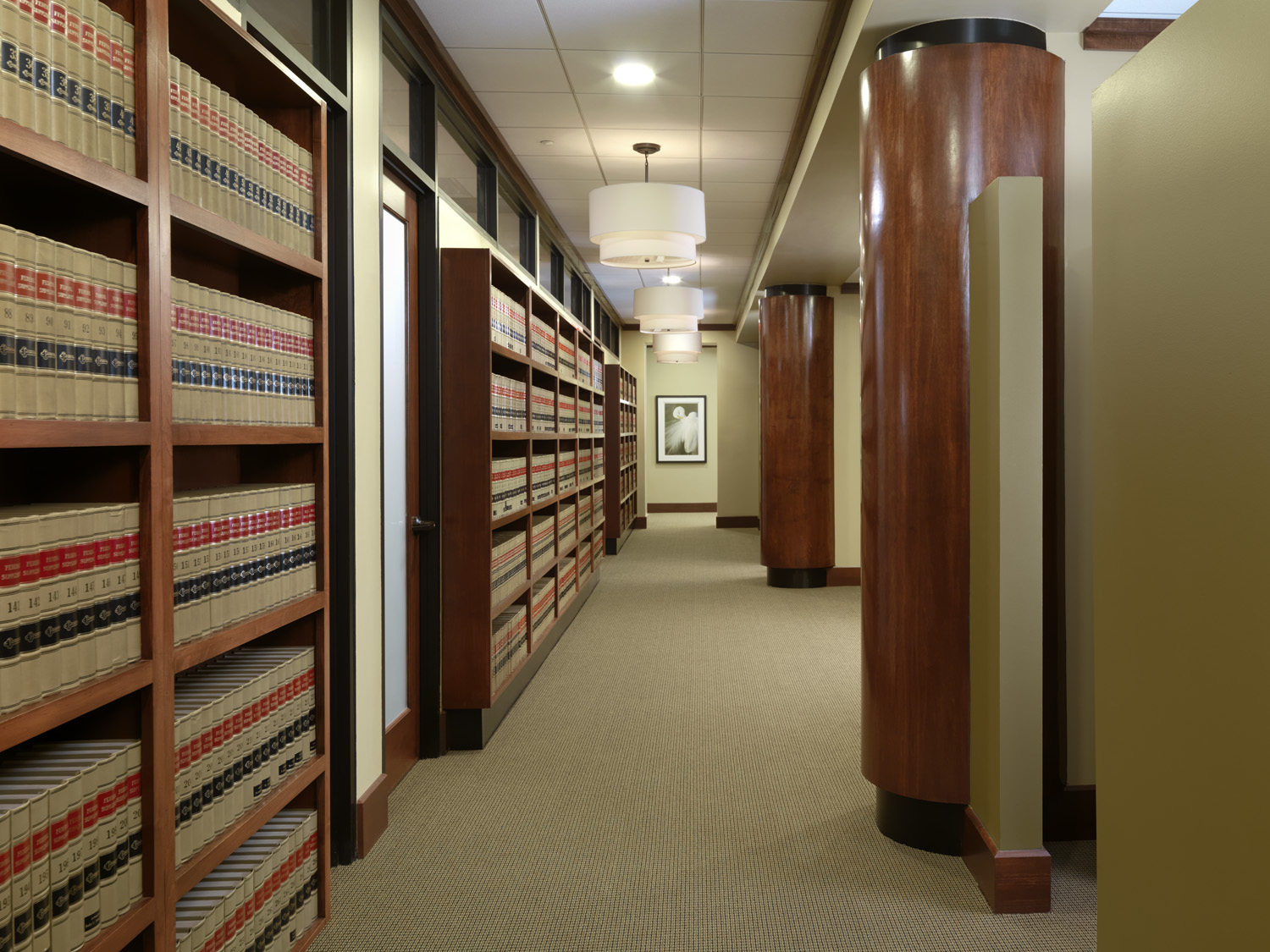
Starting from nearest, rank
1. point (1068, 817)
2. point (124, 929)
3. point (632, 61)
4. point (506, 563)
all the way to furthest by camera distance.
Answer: point (124, 929) → point (1068, 817) → point (632, 61) → point (506, 563)

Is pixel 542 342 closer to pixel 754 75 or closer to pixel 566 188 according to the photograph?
pixel 566 188

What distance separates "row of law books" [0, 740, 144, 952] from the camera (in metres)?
1.35

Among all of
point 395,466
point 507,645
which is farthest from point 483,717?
point 395,466

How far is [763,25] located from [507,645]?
314 cm

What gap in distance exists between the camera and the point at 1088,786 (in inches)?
122

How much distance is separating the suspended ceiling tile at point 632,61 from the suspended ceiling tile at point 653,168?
1.13m

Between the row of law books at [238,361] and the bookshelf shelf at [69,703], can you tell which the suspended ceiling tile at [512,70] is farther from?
the bookshelf shelf at [69,703]

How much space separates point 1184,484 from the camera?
4.22ft

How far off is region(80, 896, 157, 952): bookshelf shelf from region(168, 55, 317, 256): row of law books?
4.38ft

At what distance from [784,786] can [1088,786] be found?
1.11m

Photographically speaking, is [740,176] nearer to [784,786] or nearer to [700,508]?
[784,786]

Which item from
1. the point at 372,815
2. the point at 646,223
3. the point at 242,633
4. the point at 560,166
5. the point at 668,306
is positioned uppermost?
the point at 560,166

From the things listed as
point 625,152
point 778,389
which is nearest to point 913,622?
point 625,152

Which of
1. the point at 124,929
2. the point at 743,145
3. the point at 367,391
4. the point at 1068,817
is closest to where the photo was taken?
the point at 124,929
